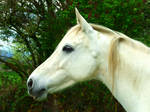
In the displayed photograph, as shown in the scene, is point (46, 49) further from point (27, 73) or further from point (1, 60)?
point (1, 60)

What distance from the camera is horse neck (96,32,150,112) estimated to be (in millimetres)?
1442

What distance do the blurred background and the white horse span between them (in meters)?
1.52

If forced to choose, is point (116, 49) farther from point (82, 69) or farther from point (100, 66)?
point (82, 69)

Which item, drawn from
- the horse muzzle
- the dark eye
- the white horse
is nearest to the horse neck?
the white horse

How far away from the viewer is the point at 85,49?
69.6 inches

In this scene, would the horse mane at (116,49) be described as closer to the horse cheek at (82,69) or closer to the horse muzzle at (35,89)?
the horse cheek at (82,69)

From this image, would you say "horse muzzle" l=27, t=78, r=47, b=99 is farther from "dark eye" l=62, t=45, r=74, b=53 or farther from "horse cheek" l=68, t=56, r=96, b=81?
"dark eye" l=62, t=45, r=74, b=53

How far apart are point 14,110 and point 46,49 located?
→ 193 centimetres

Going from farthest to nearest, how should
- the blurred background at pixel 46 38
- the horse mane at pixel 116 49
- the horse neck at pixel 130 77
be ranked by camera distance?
1. the blurred background at pixel 46 38
2. the horse mane at pixel 116 49
3. the horse neck at pixel 130 77

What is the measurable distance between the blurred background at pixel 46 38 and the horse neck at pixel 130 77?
1.66 metres

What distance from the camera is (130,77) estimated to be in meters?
1.53

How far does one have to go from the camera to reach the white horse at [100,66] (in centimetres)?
151

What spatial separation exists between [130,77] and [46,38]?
8.95 feet

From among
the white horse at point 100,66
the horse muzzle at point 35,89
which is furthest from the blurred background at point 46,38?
the horse muzzle at point 35,89
